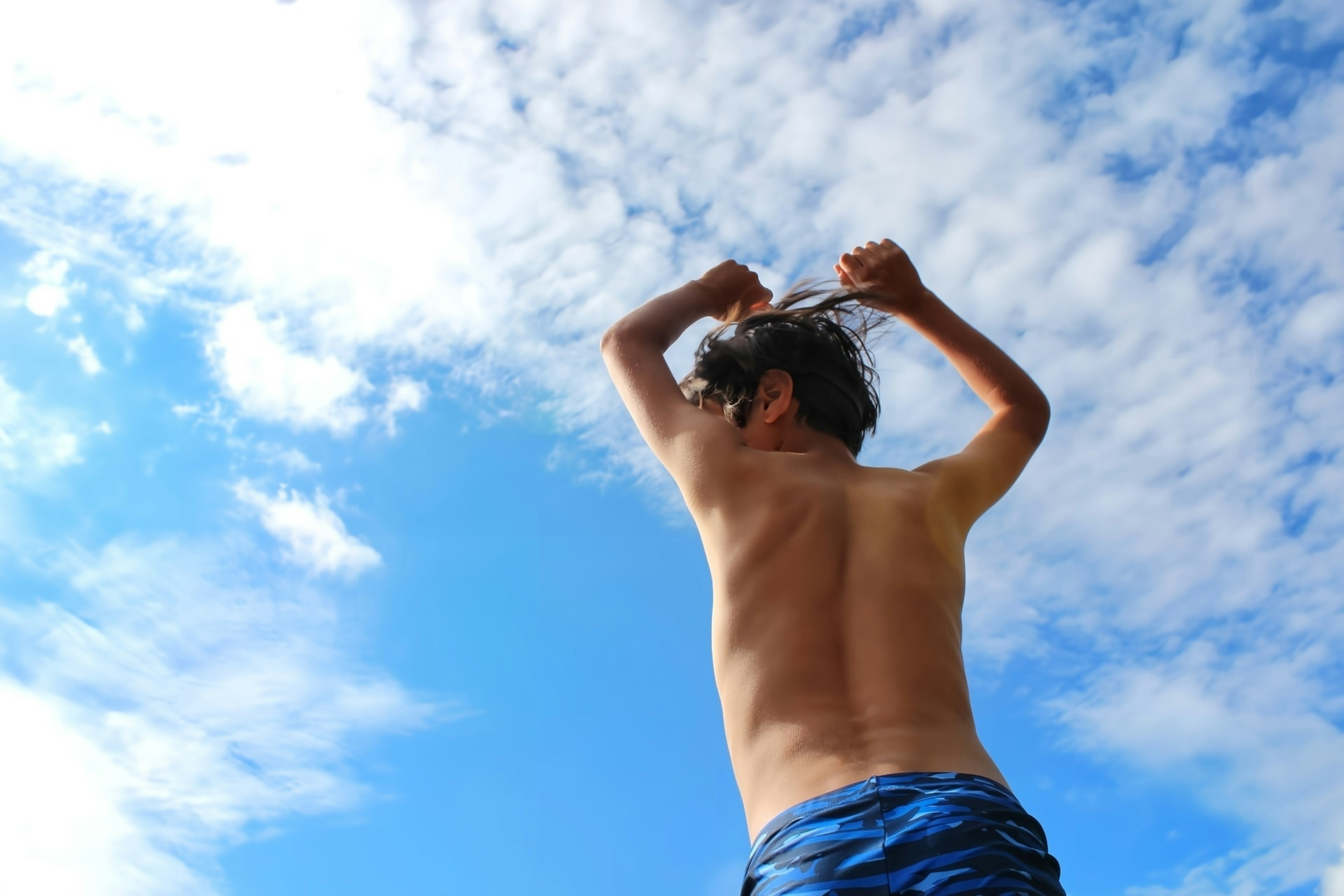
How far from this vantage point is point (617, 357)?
12.0 feet

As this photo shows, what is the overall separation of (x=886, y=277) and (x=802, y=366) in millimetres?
788

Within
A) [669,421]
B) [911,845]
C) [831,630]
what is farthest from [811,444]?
[911,845]

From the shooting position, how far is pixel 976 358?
4043 mm

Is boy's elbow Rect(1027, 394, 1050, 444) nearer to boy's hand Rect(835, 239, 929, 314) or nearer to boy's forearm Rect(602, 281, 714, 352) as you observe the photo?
boy's hand Rect(835, 239, 929, 314)

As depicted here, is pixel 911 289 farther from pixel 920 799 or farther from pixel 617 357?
pixel 920 799

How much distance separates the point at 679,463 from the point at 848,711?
3.32 ft

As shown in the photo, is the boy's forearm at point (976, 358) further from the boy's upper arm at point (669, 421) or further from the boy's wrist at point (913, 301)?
the boy's upper arm at point (669, 421)

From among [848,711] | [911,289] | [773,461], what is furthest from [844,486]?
[911,289]

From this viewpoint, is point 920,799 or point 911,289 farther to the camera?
point 911,289

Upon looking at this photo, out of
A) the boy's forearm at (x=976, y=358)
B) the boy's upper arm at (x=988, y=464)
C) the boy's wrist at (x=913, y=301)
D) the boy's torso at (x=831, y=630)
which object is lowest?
the boy's torso at (x=831, y=630)

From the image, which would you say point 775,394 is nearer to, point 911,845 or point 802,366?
point 802,366

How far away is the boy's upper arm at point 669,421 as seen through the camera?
122 inches

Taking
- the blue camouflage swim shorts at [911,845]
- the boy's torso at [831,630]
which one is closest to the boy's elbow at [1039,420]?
the boy's torso at [831,630]

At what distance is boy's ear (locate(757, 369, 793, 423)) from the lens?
11.7 feet
